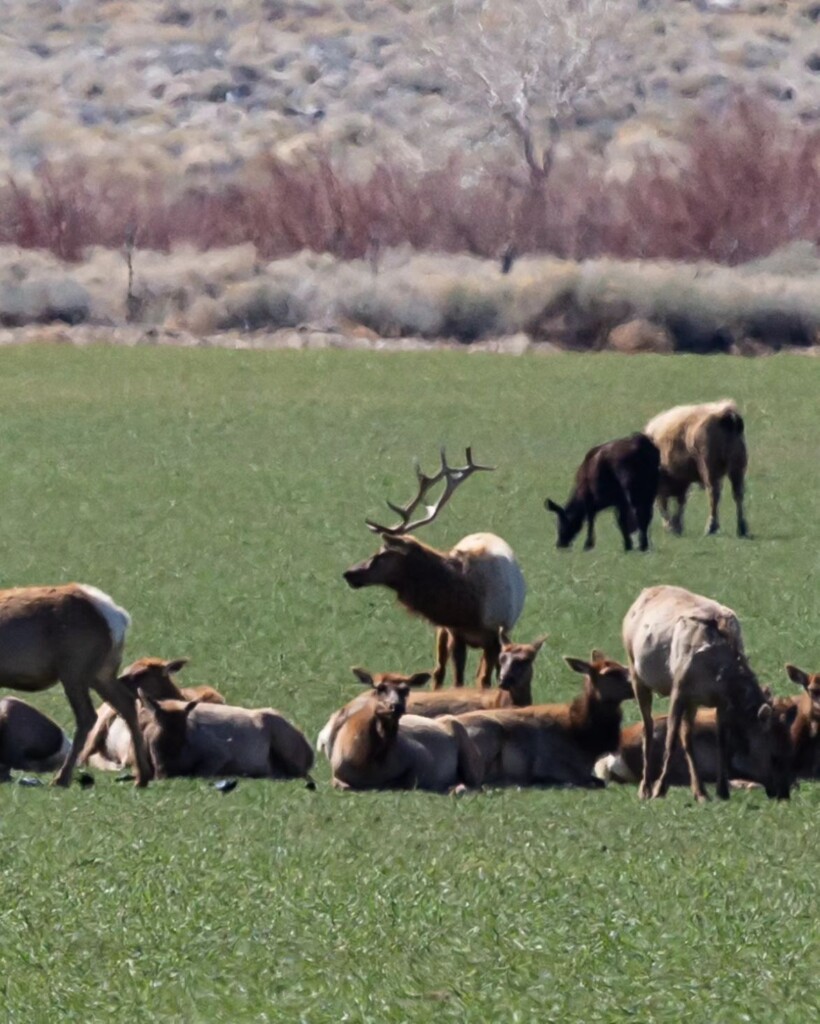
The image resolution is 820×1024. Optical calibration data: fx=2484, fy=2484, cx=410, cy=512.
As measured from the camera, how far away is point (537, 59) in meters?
81.0

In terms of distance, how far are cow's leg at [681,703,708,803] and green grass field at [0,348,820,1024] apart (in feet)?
0.65

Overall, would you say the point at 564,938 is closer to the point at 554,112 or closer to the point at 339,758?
the point at 339,758

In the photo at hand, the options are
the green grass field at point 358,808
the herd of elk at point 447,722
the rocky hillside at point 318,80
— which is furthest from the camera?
the rocky hillside at point 318,80

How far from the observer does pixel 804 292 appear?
5088 centimetres

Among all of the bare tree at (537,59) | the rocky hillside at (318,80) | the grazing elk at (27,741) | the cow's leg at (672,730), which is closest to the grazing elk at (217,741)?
the grazing elk at (27,741)

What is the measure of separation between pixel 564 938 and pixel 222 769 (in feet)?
15.5

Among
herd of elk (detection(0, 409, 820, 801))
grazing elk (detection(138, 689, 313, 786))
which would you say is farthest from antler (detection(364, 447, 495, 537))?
grazing elk (detection(138, 689, 313, 786))

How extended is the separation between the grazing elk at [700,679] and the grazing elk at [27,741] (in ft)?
10.6

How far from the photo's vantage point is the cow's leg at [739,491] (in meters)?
24.9

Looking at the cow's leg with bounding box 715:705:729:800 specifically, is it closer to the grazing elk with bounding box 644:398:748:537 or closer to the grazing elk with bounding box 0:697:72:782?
the grazing elk with bounding box 0:697:72:782

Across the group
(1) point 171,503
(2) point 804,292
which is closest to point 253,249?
(2) point 804,292

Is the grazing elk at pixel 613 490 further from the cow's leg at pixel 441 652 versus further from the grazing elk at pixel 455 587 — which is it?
the cow's leg at pixel 441 652

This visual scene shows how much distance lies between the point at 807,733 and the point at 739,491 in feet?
40.6

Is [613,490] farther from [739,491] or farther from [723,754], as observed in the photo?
[723,754]
